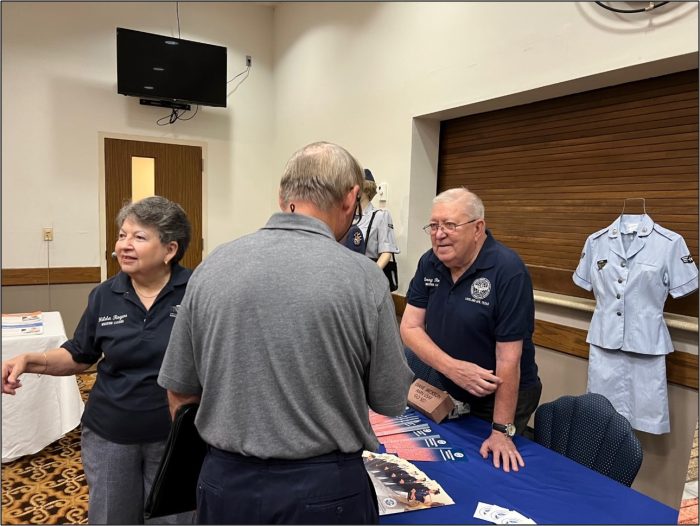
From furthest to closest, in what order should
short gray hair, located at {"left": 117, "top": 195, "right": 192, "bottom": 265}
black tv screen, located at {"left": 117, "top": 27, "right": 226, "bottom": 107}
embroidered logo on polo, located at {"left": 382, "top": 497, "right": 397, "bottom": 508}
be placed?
black tv screen, located at {"left": 117, "top": 27, "right": 226, "bottom": 107} < short gray hair, located at {"left": 117, "top": 195, "right": 192, "bottom": 265} < embroidered logo on polo, located at {"left": 382, "top": 497, "right": 397, "bottom": 508}

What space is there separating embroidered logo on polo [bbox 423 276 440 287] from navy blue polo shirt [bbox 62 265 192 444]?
3.39 feet

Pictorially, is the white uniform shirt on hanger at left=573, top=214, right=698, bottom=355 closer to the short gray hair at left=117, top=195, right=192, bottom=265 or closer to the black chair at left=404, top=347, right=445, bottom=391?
the black chair at left=404, top=347, right=445, bottom=391

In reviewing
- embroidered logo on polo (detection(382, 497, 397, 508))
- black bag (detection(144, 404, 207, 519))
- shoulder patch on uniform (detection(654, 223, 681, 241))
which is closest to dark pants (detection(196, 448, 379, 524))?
black bag (detection(144, 404, 207, 519))

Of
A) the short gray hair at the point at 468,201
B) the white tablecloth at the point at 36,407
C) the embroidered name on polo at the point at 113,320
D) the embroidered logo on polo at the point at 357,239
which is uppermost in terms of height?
the short gray hair at the point at 468,201

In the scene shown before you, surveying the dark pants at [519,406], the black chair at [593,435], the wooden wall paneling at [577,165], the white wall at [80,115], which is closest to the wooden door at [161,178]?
the white wall at [80,115]

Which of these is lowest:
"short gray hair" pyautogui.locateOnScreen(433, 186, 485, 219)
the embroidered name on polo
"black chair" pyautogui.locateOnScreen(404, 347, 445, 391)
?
"black chair" pyautogui.locateOnScreen(404, 347, 445, 391)

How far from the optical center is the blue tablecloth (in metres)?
1.36

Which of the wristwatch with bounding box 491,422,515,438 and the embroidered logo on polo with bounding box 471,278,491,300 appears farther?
the embroidered logo on polo with bounding box 471,278,491,300

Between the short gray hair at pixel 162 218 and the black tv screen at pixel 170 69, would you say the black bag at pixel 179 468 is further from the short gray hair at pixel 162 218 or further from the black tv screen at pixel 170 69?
the black tv screen at pixel 170 69

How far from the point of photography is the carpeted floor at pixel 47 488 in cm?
262

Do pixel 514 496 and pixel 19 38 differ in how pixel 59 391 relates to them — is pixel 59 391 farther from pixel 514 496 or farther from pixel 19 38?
pixel 19 38

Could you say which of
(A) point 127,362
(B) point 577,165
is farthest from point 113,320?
(B) point 577,165

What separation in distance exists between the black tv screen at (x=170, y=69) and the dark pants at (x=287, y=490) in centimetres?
484

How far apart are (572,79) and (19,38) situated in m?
4.98
